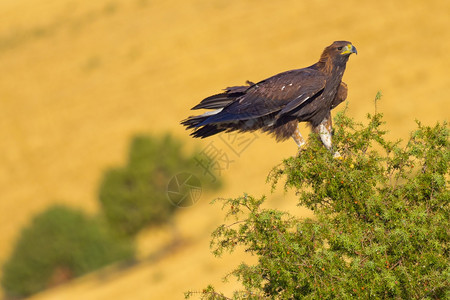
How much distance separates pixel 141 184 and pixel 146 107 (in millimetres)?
18618

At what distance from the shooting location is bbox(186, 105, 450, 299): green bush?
603 cm

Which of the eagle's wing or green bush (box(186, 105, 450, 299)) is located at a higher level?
the eagle's wing

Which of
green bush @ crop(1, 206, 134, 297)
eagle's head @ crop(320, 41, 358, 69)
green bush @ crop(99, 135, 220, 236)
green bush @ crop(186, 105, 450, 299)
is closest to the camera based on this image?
green bush @ crop(186, 105, 450, 299)

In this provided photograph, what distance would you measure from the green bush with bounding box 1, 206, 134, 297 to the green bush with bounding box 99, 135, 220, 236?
2138 mm

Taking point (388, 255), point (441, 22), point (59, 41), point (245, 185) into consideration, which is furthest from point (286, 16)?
point (388, 255)

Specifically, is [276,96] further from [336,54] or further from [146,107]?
[146,107]

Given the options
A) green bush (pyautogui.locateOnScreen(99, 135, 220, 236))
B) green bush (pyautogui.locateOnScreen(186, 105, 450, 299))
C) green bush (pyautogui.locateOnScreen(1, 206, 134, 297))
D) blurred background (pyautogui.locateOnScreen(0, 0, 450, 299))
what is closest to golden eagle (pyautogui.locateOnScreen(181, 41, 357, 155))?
green bush (pyautogui.locateOnScreen(186, 105, 450, 299))

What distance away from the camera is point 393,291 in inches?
237

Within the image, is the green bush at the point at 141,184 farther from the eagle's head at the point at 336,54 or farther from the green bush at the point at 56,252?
the eagle's head at the point at 336,54

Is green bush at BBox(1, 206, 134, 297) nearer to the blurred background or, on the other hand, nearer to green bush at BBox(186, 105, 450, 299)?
the blurred background

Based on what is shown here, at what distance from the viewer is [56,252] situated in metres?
37.7

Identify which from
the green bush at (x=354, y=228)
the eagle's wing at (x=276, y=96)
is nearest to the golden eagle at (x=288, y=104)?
the eagle's wing at (x=276, y=96)

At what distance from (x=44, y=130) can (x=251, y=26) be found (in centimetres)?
1916

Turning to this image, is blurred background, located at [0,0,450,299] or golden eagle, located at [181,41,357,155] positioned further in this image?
blurred background, located at [0,0,450,299]
